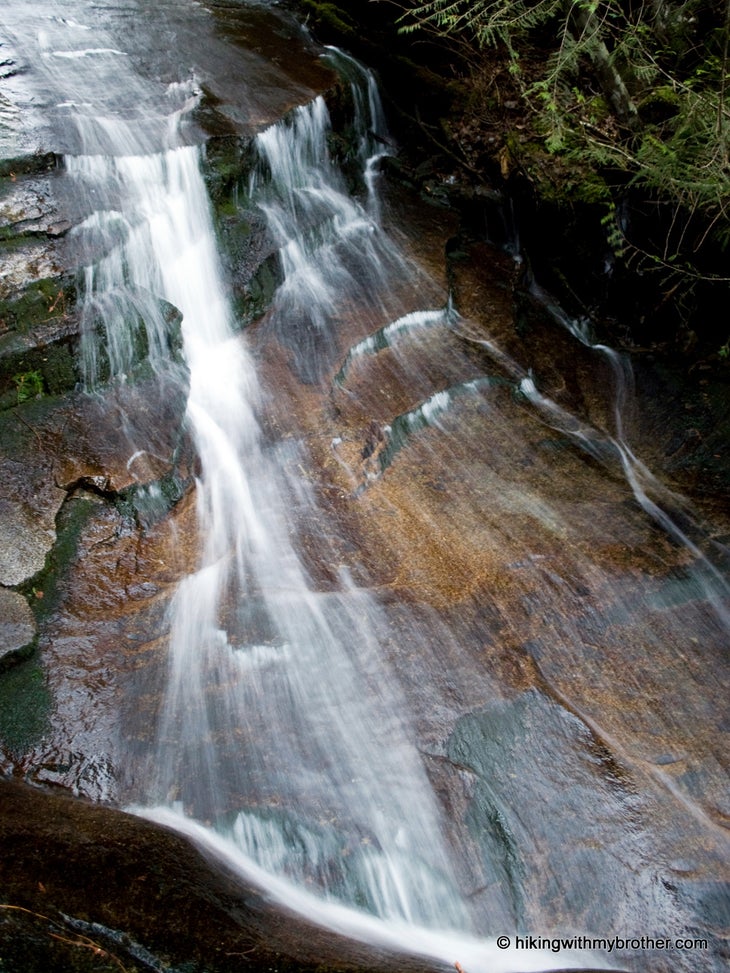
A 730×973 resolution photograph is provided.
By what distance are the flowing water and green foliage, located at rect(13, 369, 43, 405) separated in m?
0.39

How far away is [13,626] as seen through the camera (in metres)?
4.88

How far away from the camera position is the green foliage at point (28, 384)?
5.95 m

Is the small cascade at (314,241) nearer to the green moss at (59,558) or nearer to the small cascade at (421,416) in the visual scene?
the small cascade at (421,416)

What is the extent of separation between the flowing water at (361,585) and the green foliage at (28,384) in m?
0.39

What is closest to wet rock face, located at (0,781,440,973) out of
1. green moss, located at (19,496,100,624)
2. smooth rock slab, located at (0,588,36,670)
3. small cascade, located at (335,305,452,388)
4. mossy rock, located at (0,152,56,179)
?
smooth rock slab, located at (0,588,36,670)

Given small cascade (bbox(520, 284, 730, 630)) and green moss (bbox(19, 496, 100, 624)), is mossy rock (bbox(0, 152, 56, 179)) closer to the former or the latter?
green moss (bbox(19, 496, 100, 624))

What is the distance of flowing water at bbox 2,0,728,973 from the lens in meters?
4.15

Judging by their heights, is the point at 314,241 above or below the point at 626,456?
above

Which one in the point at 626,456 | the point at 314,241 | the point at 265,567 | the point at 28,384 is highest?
the point at 314,241

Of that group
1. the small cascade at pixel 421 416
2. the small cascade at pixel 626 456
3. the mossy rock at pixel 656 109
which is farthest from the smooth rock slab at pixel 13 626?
the mossy rock at pixel 656 109

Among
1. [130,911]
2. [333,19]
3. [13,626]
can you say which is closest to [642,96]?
[333,19]

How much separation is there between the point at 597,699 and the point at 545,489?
1783mm

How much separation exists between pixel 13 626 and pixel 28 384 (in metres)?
1.94

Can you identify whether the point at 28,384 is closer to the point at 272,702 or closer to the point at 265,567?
the point at 265,567
